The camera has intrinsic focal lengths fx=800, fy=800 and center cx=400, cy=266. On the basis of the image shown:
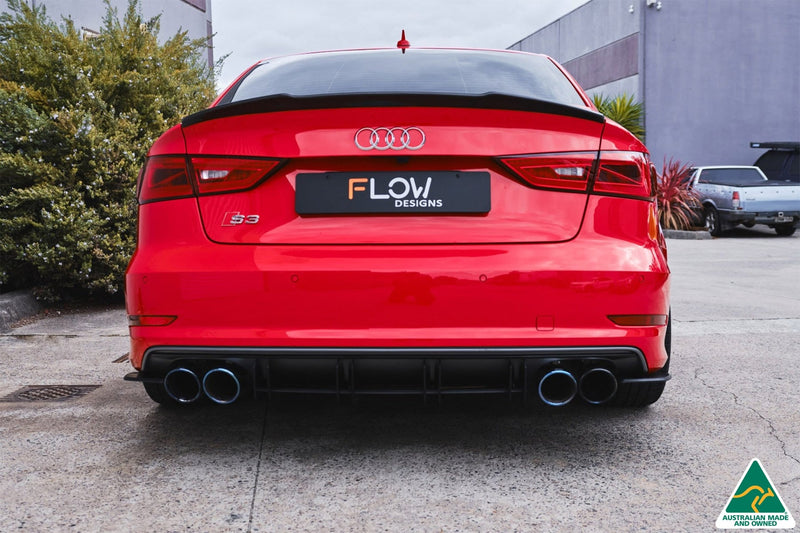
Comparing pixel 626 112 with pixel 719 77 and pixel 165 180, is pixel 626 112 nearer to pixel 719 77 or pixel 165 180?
pixel 719 77

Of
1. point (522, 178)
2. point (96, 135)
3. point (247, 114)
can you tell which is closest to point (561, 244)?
point (522, 178)

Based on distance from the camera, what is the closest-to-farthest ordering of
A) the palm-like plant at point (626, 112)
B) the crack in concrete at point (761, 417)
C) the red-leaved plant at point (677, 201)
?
the crack in concrete at point (761, 417), the red-leaved plant at point (677, 201), the palm-like plant at point (626, 112)

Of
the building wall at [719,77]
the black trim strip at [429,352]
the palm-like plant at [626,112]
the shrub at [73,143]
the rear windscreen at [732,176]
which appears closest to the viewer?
the black trim strip at [429,352]

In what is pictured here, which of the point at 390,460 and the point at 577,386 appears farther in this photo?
the point at 390,460

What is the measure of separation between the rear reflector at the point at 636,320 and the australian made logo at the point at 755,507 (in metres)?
0.57

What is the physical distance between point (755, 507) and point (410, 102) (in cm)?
160

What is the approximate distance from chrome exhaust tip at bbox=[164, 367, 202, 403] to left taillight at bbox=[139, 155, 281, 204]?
1.87 feet

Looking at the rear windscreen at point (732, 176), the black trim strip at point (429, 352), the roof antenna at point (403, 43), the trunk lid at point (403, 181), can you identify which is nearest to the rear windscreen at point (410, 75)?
the roof antenna at point (403, 43)

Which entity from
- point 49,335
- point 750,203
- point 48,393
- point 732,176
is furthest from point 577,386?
point 732,176

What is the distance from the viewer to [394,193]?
2484mm

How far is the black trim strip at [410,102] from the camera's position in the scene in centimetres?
253

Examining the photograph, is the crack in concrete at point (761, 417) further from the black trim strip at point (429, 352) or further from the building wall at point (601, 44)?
Result: the building wall at point (601, 44)

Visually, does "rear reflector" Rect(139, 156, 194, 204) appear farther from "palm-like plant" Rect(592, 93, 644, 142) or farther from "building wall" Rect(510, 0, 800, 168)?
"building wall" Rect(510, 0, 800, 168)

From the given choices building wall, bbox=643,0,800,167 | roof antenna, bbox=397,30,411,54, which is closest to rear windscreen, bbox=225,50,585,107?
roof antenna, bbox=397,30,411,54
